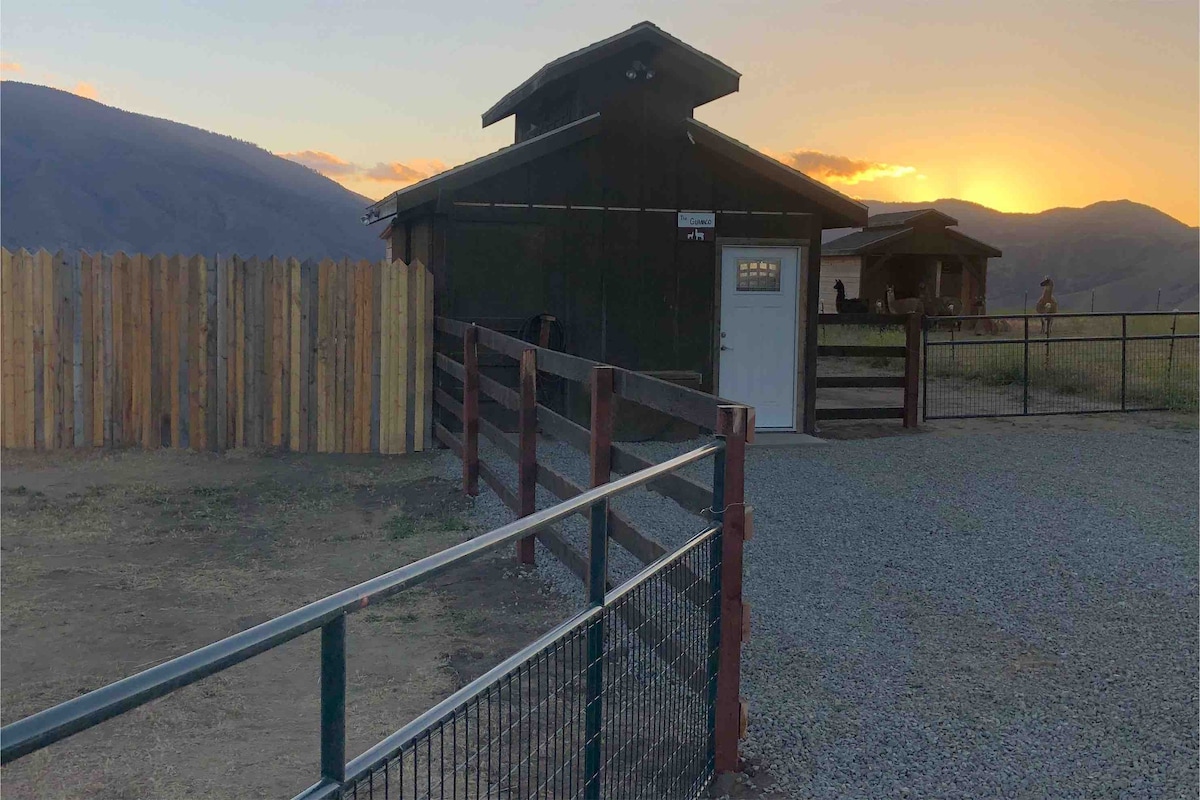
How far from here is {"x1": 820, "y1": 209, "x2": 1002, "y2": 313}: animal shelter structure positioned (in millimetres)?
38312

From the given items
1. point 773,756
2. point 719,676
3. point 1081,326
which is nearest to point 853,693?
point 773,756

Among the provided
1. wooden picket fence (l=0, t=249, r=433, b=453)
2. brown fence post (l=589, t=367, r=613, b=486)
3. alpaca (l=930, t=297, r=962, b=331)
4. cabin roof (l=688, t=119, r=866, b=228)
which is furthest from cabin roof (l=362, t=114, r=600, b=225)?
alpaca (l=930, t=297, r=962, b=331)

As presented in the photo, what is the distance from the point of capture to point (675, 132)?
12.5 metres

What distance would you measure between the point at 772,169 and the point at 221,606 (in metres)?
8.60

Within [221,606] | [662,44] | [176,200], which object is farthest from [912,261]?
[176,200]

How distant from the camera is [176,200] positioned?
96.8 metres

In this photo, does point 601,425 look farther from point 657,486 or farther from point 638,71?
point 638,71

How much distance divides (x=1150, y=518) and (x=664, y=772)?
22.6ft

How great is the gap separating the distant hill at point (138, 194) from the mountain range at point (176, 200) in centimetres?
13

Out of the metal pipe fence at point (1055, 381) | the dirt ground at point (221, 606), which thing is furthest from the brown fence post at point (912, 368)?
the dirt ground at point (221, 606)

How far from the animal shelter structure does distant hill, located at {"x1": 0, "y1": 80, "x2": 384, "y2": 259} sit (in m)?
48.9

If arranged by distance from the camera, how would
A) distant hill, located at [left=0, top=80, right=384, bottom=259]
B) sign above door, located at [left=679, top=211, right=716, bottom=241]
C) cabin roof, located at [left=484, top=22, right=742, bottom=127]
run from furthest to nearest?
distant hill, located at [left=0, top=80, right=384, bottom=259] < sign above door, located at [left=679, top=211, right=716, bottom=241] < cabin roof, located at [left=484, top=22, right=742, bottom=127]

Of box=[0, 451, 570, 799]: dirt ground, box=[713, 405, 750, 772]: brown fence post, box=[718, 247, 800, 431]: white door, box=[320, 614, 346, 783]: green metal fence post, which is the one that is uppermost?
box=[718, 247, 800, 431]: white door

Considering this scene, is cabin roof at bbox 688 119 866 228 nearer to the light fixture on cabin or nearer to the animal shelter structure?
the light fixture on cabin
